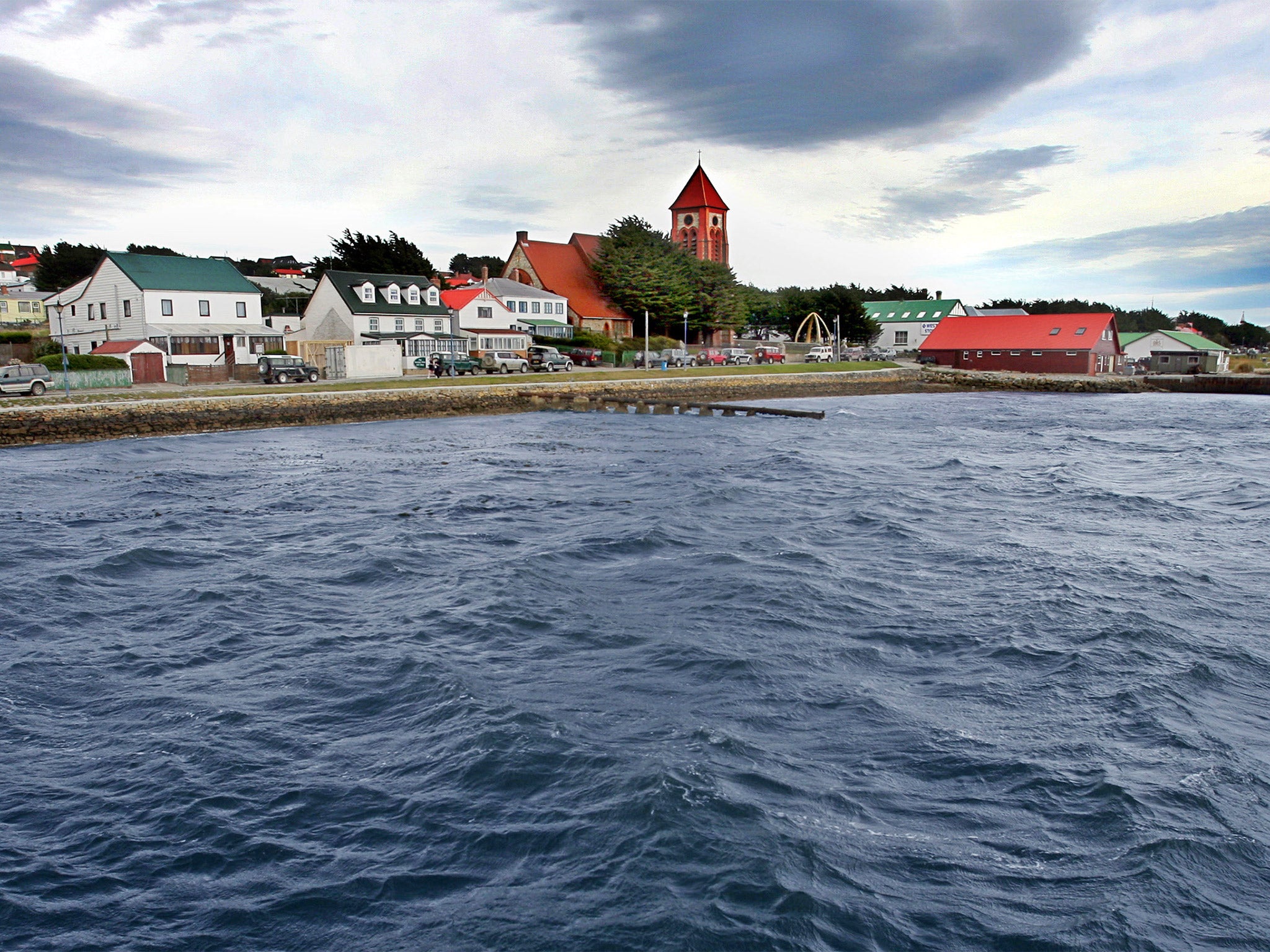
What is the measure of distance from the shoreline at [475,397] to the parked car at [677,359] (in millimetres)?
6399

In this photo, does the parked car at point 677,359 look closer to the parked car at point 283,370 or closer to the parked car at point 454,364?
the parked car at point 454,364

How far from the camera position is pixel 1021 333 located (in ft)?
282

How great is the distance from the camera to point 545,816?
28.1 feet

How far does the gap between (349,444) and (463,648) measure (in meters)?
24.7

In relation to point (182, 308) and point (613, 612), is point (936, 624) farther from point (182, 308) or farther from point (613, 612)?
point (182, 308)

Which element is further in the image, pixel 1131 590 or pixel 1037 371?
pixel 1037 371

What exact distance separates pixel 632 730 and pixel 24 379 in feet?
137

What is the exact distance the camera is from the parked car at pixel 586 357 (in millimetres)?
70500

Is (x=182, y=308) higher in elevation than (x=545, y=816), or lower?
higher

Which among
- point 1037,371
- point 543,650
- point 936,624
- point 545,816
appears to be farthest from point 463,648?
point 1037,371

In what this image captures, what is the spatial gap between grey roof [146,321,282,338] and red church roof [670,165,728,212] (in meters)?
56.3

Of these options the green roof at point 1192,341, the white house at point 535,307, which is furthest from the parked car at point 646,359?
the green roof at point 1192,341

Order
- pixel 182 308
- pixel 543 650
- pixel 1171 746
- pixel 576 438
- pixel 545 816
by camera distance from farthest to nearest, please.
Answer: pixel 182 308, pixel 576 438, pixel 543 650, pixel 1171 746, pixel 545 816

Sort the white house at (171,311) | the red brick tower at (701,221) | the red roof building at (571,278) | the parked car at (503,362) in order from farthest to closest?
the red brick tower at (701,221)
the red roof building at (571,278)
the parked car at (503,362)
the white house at (171,311)
